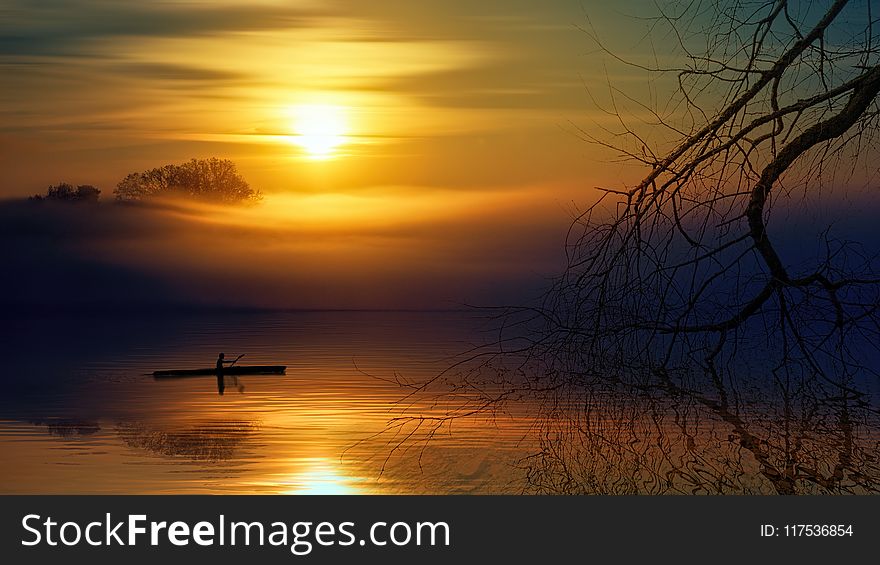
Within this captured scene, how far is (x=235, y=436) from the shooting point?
20.3 metres

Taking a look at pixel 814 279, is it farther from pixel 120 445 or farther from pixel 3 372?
pixel 3 372

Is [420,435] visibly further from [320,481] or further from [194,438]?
[194,438]

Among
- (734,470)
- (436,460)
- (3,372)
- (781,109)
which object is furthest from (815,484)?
(3,372)

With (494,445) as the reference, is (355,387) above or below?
above

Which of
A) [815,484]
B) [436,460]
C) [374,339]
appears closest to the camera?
[815,484]

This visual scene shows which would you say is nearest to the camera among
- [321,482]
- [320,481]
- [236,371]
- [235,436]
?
[321,482]

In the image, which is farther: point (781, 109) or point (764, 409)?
point (764, 409)

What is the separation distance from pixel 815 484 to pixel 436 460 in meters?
7.00

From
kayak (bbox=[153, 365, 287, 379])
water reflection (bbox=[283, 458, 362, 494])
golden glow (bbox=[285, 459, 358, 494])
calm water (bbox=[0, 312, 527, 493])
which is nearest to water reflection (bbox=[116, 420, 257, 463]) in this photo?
calm water (bbox=[0, 312, 527, 493])

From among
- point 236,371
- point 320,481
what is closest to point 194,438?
point 320,481

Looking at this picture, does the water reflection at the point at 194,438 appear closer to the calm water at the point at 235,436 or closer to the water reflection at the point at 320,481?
the calm water at the point at 235,436

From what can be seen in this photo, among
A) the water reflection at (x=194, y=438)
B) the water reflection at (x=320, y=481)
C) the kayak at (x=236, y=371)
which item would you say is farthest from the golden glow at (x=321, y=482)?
the kayak at (x=236, y=371)

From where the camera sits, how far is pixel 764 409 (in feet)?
40.9

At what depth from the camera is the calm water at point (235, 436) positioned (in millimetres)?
13604
